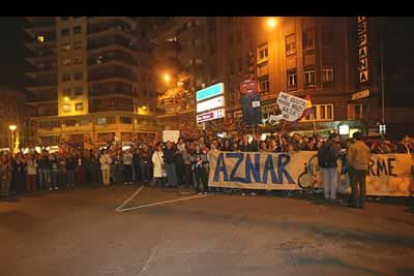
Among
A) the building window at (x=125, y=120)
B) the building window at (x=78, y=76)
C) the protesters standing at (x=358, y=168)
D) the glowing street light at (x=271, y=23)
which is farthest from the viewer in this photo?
the building window at (x=78, y=76)

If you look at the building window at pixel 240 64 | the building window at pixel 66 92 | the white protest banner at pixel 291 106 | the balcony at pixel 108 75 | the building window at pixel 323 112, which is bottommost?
the white protest banner at pixel 291 106

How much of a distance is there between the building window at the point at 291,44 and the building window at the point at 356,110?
24.5ft

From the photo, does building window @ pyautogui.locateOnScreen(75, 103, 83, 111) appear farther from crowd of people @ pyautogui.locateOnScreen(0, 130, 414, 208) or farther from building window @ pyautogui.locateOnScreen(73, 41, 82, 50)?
crowd of people @ pyautogui.locateOnScreen(0, 130, 414, 208)

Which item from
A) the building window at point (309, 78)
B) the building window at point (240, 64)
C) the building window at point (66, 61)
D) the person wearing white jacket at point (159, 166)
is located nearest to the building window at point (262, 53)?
the building window at point (240, 64)

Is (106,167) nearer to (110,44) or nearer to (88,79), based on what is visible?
(110,44)

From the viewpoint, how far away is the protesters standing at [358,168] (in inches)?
380

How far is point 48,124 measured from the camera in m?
77.4

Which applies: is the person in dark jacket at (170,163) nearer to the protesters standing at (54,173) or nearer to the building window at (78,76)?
the protesters standing at (54,173)

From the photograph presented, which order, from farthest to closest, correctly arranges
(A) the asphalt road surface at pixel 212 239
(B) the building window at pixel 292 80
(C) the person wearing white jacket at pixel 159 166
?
1. (B) the building window at pixel 292 80
2. (C) the person wearing white jacket at pixel 159 166
3. (A) the asphalt road surface at pixel 212 239

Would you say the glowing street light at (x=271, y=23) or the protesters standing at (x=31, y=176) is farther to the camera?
the glowing street light at (x=271, y=23)

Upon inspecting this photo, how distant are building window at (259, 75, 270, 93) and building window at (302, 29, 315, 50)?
5065 millimetres

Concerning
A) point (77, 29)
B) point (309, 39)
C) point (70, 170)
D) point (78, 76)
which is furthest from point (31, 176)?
point (77, 29)

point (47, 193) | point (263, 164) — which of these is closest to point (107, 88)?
point (47, 193)
